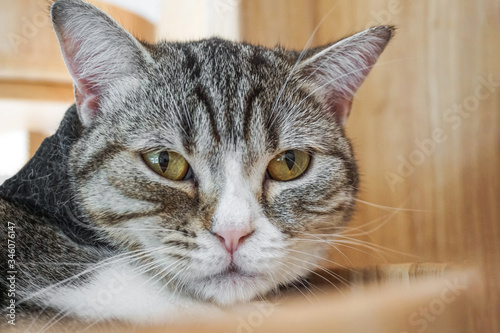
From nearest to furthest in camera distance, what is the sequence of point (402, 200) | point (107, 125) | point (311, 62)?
point (107, 125), point (311, 62), point (402, 200)

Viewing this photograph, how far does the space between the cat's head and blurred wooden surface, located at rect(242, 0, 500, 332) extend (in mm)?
140

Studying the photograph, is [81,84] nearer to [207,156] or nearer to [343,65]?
[207,156]

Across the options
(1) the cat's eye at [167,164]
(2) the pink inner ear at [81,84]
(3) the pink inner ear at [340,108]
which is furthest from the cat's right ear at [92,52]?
(3) the pink inner ear at [340,108]

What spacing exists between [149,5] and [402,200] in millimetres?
697

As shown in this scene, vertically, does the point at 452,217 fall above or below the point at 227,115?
below

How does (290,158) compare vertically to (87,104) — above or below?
below

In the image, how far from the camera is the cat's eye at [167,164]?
2.56ft

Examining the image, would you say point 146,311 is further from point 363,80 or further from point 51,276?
point 363,80

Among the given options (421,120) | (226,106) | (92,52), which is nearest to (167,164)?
(226,106)

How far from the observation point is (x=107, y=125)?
0.83 m

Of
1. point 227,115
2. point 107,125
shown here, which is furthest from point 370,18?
point 107,125

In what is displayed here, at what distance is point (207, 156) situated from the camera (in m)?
0.77

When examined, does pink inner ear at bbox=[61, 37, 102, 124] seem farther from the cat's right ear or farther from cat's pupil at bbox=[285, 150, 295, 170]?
cat's pupil at bbox=[285, 150, 295, 170]

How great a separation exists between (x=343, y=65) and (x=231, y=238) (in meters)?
0.47
